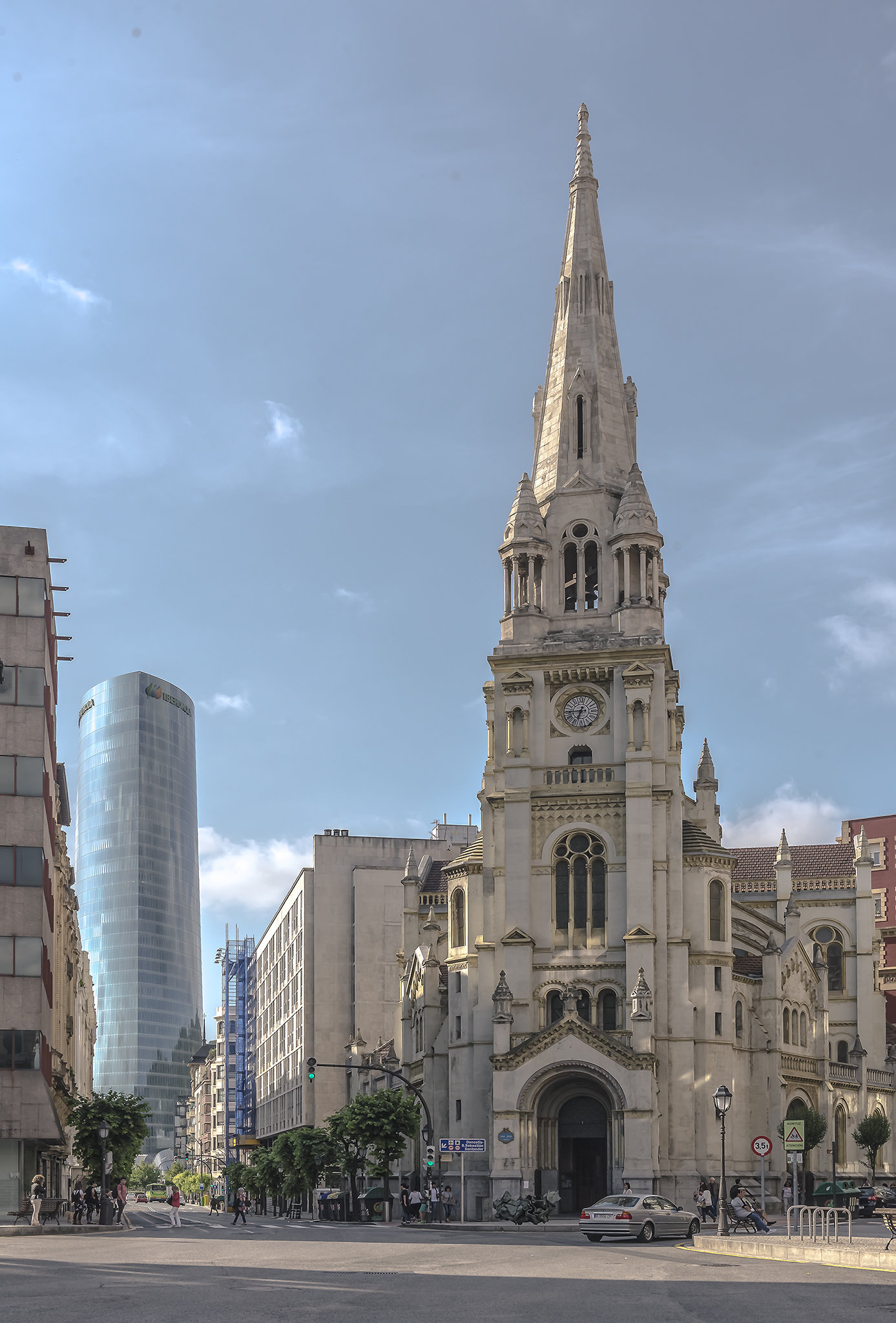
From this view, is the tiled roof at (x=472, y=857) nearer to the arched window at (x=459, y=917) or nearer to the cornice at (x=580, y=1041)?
the arched window at (x=459, y=917)

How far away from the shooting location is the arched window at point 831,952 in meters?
94.5

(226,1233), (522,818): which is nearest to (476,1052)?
(522,818)

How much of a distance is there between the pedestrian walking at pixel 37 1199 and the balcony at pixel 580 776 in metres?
30.5

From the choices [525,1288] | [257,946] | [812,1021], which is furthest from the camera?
[257,946]

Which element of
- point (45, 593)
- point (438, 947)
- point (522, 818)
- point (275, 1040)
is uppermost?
point (45, 593)

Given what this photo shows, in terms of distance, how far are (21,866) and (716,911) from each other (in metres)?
31.5

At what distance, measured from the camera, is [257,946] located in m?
171

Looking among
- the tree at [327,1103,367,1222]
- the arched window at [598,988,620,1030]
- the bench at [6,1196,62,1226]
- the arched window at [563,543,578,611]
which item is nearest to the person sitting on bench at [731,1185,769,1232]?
the bench at [6,1196,62,1226]

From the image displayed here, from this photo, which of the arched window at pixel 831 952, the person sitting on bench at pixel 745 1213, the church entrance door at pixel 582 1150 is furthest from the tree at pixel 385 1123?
the arched window at pixel 831 952

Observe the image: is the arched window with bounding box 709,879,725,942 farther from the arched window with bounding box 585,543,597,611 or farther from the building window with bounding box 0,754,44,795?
the building window with bounding box 0,754,44,795

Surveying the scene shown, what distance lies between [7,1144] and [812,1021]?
4353cm

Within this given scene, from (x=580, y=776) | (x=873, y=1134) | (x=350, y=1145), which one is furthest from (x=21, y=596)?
(x=873, y=1134)

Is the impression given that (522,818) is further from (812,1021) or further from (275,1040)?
(275,1040)

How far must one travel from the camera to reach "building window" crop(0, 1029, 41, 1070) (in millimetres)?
58875
